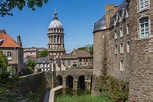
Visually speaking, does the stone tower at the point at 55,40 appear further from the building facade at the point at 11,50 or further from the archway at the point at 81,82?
the building facade at the point at 11,50

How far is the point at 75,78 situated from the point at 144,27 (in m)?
34.7

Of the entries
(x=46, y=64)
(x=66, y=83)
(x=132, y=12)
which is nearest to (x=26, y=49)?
(x=46, y=64)

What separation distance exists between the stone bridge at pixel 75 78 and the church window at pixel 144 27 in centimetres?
3081

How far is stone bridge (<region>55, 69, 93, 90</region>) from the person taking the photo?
4621 centimetres

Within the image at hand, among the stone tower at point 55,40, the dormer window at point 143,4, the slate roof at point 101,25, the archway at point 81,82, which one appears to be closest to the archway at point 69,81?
the archway at point 81,82

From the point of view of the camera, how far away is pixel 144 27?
578 inches

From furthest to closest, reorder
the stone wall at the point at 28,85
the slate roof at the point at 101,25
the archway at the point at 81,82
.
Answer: the archway at the point at 81,82 → the slate roof at the point at 101,25 → the stone wall at the point at 28,85

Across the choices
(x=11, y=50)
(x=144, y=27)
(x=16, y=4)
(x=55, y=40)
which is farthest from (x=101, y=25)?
(x=55, y=40)

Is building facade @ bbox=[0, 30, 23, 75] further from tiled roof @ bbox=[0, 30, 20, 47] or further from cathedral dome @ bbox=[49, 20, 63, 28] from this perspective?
cathedral dome @ bbox=[49, 20, 63, 28]

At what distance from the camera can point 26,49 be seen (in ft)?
509

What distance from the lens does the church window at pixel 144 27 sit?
47.4 ft

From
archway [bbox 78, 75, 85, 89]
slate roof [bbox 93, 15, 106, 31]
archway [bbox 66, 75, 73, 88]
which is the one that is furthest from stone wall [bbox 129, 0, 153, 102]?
archway [bbox 66, 75, 73, 88]

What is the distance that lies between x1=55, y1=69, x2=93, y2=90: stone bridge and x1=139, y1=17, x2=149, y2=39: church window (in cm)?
3081

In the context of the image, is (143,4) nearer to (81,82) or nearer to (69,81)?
(81,82)
